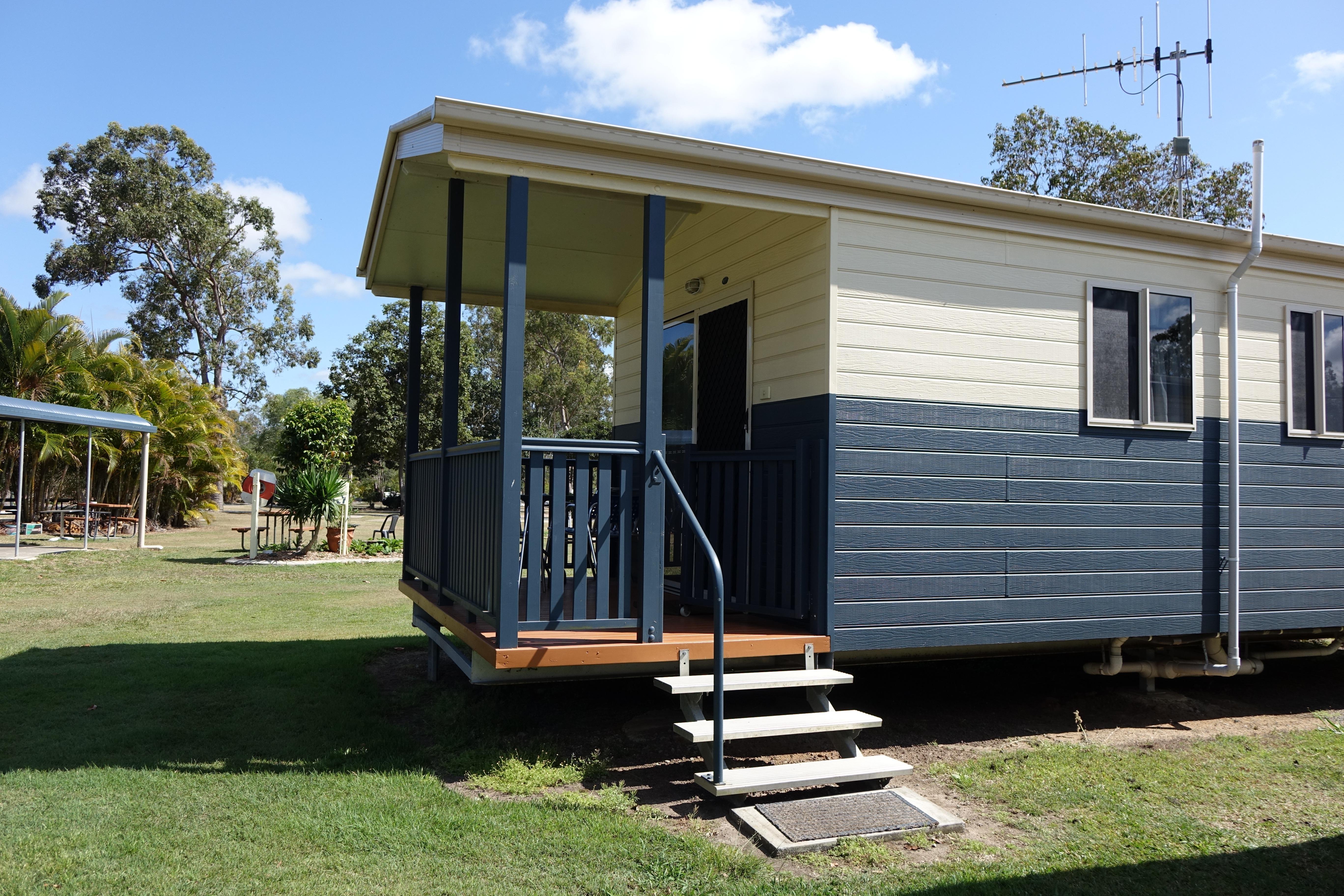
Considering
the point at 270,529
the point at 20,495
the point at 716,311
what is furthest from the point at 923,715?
the point at 270,529

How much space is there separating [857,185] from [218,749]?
14.4 ft

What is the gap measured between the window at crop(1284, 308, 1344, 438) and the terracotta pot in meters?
13.2

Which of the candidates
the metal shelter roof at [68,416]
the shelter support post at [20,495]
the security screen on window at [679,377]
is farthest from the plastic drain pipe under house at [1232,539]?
the metal shelter roof at [68,416]

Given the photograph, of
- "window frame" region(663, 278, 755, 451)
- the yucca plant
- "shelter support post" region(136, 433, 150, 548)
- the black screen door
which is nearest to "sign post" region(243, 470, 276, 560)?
the yucca plant

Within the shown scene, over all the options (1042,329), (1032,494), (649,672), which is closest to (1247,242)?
(1042,329)

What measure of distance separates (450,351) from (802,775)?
317 cm

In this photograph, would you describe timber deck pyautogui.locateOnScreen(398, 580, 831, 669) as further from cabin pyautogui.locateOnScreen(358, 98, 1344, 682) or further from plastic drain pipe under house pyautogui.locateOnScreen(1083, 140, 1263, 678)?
plastic drain pipe under house pyautogui.locateOnScreen(1083, 140, 1263, 678)

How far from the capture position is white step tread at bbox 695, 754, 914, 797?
3828mm

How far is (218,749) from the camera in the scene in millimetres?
4520

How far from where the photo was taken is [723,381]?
612cm

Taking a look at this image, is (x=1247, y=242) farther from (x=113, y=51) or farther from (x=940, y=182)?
(x=113, y=51)

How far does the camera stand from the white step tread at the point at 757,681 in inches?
163

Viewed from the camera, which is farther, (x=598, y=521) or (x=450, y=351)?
(x=450, y=351)

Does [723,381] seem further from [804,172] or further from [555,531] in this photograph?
[555,531]
